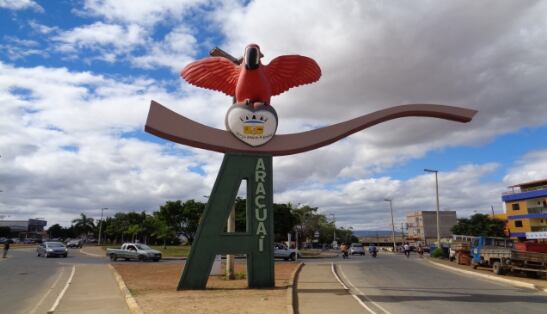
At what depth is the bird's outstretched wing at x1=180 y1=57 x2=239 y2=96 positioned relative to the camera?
49.5ft

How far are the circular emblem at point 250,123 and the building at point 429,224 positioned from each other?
8753cm

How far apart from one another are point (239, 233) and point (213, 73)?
5643 millimetres

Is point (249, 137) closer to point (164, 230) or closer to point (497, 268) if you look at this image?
Result: point (497, 268)

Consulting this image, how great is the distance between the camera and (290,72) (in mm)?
15484

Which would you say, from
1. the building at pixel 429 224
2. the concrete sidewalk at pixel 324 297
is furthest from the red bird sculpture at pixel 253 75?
the building at pixel 429 224

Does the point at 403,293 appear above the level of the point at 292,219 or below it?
below

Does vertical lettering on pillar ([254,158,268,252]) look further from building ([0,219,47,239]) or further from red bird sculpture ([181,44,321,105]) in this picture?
building ([0,219,47,239])

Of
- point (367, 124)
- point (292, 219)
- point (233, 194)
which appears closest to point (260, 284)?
point (233, 194)

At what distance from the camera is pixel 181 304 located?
10.6 m

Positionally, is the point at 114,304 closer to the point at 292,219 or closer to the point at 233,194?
the point at 233,194

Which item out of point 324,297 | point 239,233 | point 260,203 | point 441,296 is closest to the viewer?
point 324,297

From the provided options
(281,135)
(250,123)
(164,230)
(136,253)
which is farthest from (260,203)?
(164,230)

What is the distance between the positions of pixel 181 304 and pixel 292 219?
183 ft

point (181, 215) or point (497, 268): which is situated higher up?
point (181, 215)
